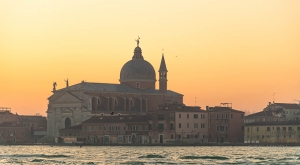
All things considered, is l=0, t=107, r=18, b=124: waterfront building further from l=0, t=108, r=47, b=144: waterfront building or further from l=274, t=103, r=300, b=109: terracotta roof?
l=274, t=103, r=300, b=109: terracotta roof

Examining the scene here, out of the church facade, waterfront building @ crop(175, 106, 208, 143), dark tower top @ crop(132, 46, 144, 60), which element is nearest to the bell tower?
the church facade

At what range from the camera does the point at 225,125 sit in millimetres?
124250

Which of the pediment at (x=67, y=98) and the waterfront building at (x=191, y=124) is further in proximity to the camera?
the pediment at (x=67, y=98)

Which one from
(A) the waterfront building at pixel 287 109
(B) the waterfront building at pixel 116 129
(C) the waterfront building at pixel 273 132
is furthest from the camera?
(A) the waterfront building at pixel 287 109

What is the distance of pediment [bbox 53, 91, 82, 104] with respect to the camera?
460 ft

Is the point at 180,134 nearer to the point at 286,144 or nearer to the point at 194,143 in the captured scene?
the point at 194,143

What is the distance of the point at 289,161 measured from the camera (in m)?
75.9

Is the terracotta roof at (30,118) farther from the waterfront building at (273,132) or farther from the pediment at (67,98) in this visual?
the waterfront building at (273,132)

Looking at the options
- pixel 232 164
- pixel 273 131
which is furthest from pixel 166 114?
pixel 232 164

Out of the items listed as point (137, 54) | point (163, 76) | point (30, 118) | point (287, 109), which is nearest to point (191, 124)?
point (287, 109)

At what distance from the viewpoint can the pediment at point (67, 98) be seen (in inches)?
5517

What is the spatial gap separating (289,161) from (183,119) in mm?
48843

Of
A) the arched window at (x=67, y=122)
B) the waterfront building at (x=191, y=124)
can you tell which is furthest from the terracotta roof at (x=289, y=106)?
the arched window at (x=67, y=122)

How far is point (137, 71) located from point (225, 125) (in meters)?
31.8
